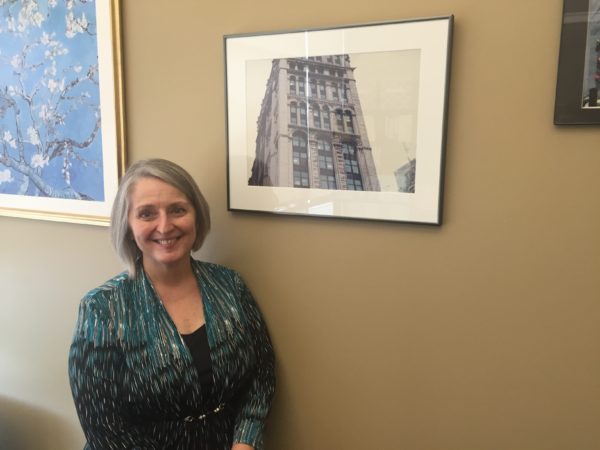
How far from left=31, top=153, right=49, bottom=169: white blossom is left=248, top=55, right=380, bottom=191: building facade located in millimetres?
840

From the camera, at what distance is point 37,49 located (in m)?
1.56

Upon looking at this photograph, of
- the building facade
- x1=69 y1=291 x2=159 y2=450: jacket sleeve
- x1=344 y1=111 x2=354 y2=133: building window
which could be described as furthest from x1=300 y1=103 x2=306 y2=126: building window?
x1=69 y1=291 x2=159 y2=450: jacket sleeve

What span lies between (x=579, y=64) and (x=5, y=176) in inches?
71.8

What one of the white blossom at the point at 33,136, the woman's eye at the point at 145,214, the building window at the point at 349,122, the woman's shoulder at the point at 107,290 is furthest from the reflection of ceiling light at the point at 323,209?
the white blossom at the point at 33,136

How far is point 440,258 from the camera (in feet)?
3.70

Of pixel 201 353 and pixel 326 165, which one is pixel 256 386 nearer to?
pixel 201 353

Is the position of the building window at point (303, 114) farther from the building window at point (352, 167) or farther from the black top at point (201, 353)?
the black top at point (201, 353)

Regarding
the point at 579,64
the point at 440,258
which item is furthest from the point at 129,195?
the point at 579,64

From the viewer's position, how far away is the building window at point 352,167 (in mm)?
1173

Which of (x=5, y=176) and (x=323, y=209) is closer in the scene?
(x=323, y=209)

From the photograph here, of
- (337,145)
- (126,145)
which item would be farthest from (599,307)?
(126,145)

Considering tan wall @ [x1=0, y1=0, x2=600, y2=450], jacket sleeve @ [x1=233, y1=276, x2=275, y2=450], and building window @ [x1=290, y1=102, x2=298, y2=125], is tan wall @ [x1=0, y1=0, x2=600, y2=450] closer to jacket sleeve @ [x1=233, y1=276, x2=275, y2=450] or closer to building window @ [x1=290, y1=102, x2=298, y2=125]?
jacket sleeve @ [x1=233, y1=276, x2=275, y2=450]

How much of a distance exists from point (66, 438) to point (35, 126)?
45.6 inches

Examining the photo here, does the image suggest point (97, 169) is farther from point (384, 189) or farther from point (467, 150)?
point (467, 150)
